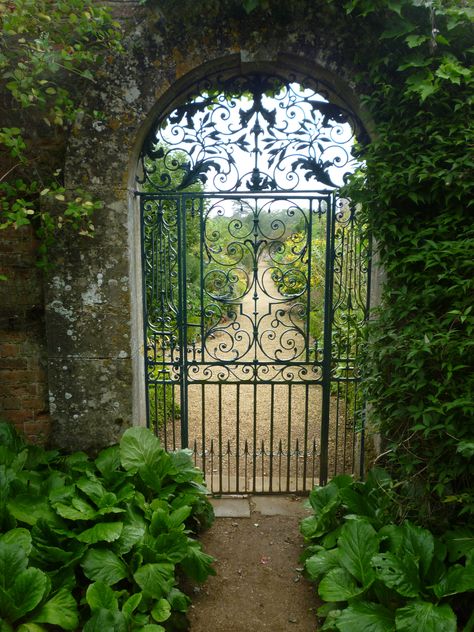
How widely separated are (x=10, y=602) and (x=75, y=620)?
1.17ft

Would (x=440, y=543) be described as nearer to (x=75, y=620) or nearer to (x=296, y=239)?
(x=75, y=620)

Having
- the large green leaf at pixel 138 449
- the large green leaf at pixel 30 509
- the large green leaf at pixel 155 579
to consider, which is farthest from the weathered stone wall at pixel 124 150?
the large green leaf at pixel 155 579

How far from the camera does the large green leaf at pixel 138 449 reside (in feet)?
10.5

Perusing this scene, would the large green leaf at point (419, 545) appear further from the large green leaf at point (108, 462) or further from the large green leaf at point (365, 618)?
→ the large green leaf at point (108, 462)

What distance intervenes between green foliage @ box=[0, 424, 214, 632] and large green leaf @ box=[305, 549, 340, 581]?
658 millimetres

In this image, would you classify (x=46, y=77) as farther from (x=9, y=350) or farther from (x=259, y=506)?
(x=259, y=506)

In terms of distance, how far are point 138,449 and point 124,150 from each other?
7.21 feet

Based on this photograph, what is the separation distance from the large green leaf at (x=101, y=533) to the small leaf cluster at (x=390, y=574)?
4.00 ft

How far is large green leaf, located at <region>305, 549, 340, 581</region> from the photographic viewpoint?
2764mm

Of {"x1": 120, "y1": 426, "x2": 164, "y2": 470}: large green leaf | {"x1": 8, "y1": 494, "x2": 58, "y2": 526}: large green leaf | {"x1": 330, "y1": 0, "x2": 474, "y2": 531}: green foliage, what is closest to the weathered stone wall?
{"x1": 120, "y1": 426, "x2": 164, "y2": 470}: large green leaf

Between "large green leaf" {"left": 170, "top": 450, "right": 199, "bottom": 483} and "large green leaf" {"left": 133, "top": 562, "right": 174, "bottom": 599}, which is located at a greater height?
"large green leaf" {"left": 170, "top": 450, "right": 199, "bottom": 483}

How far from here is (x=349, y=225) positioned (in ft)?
12.7

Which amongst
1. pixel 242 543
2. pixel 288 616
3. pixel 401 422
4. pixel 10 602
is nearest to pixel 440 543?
pixel 401 422

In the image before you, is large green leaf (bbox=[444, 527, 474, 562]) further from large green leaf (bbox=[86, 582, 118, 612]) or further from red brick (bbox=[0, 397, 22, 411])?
red brick (bbox=[0, 397, 22, 411])
